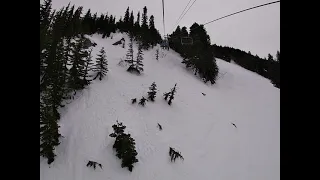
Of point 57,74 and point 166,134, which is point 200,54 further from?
point 57,74

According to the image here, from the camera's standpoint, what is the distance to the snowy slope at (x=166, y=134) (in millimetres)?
18688

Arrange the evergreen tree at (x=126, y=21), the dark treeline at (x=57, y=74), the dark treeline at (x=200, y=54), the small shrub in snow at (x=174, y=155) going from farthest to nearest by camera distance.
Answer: the evergreen tree at (x=126, y=21) < the dark treeline at (x=200, y=54) < the small shrub in snow at (x=174, y=155) < the dark treeline at (x=57, y=74)

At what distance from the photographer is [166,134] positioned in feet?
82.3

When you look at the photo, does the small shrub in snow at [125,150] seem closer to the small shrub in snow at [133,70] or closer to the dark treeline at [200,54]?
the small shrub in snow at [133,70]

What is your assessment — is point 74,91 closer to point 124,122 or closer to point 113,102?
point 113,102

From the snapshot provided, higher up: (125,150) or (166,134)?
(125,150)

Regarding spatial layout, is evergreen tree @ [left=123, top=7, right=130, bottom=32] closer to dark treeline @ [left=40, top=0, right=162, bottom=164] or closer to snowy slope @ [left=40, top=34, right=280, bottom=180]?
dark treeline @ [left=40, top=0, right=162, bottom=164]

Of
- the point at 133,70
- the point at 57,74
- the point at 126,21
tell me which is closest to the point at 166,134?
the point at 57,74

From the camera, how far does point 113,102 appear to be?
1075 inches

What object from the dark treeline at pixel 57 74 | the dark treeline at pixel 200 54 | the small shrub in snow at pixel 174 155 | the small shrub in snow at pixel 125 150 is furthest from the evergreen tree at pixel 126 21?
the small shrub in snow at pixel 125 150
